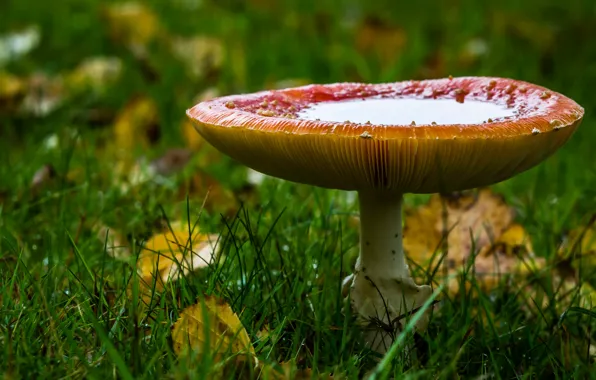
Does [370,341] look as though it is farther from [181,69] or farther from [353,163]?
[181,69]

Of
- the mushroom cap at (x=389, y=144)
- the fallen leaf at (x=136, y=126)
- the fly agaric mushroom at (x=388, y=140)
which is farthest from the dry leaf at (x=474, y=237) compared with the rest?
the fallen leaf at (x=136, y=126)

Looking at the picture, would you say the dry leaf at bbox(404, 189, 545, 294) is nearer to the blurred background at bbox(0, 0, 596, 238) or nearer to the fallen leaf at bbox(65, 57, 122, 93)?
the blurred background at bbox(0, 0, 596, 238)

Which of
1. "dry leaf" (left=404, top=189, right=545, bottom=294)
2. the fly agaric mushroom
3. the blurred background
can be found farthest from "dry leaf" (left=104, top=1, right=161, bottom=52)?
the fly agaric mushroom

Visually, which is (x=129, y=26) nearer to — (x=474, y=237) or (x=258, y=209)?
(x=258, y=209)

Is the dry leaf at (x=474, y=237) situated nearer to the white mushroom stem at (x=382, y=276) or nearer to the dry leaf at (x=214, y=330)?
the white mushroom stem at (x=382, y=276)

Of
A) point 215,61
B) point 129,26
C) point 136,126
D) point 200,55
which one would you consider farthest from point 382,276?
point 129,26

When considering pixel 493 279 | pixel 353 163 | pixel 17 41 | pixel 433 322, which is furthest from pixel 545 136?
pixel 17 41
